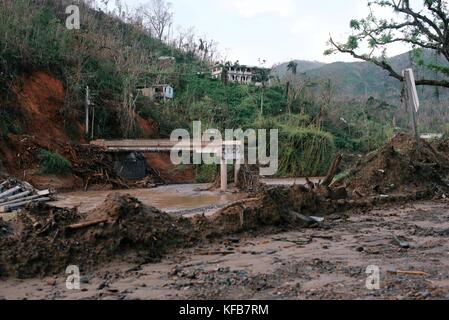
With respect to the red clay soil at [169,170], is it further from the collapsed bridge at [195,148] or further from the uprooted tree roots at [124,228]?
the uprooted tree roots at [124,228]

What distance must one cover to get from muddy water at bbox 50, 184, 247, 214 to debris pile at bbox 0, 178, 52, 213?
55cm

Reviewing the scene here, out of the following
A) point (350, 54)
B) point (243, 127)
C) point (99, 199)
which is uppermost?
point (350, 54)

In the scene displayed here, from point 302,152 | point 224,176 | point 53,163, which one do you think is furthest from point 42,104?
point 302,152

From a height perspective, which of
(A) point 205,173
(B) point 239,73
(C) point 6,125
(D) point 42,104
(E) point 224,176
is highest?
(B) point 239,73

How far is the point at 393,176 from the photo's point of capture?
40.4 feet

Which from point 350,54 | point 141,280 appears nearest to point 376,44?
point 350,54

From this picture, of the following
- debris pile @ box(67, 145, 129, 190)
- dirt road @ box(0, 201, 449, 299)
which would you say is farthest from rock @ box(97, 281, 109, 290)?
debris pile @ box(67, 145, 129, 190)

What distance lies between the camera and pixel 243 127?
81.0 feet

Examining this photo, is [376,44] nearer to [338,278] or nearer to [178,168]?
[178,168]

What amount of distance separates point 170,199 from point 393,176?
18.8ft

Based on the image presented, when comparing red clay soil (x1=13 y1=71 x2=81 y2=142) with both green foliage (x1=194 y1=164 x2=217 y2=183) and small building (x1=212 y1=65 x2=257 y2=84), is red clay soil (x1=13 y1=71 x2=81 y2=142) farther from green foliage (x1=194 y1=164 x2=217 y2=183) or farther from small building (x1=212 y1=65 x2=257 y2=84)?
small building (x1=212 y1=65 x2=257 y2=84)

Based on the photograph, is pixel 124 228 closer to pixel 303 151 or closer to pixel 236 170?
pixel 236 170

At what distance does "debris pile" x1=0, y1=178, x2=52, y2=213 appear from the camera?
999 centimetres
